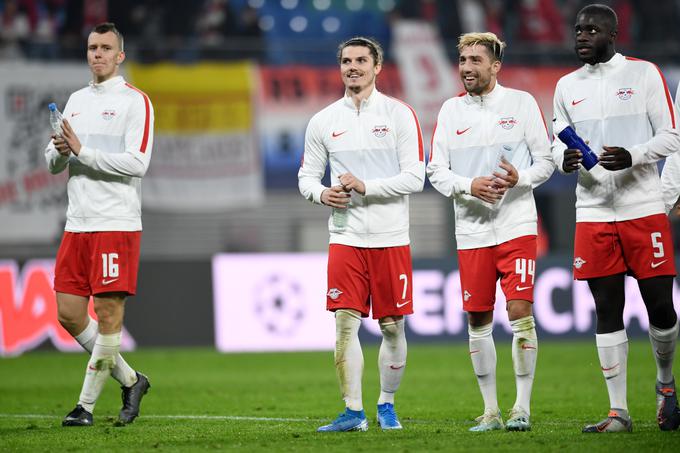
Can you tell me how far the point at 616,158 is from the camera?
672 cm

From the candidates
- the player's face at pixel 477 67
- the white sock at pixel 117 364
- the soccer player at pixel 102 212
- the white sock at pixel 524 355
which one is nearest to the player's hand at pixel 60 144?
the soccer player at pixel 102 212

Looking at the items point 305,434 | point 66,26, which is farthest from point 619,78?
point 66,26

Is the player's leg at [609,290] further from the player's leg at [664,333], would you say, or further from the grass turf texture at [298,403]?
the grass turf texture at [298,403]

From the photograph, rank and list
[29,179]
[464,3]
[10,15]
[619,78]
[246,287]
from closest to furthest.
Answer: [619,78] < [246,287] < [29,179] < [10,15] < [464,3]

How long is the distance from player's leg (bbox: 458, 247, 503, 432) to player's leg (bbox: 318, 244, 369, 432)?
65 centimetres

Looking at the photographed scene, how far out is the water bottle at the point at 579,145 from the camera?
685 cm

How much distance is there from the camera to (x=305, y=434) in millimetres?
7027

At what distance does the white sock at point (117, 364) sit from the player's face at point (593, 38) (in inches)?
147

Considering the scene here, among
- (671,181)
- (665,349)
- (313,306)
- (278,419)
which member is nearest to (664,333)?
(665,349)

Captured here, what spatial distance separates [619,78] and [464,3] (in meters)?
14.3

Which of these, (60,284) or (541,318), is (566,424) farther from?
(541,318)

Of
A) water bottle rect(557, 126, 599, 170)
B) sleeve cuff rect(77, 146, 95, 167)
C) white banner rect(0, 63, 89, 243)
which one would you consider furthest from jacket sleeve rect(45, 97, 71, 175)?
white banner rect(0, 63, 89, 243)

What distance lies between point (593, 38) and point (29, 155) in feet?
41.6

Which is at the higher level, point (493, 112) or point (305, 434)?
point (493, 112)
